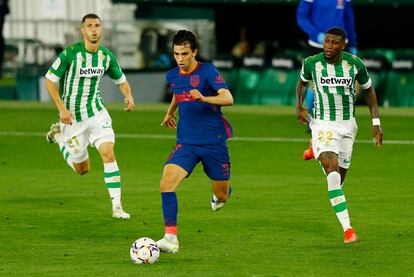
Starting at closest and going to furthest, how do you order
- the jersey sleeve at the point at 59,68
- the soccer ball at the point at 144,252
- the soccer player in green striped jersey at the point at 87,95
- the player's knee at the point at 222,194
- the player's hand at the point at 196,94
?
the soccer ball at the point at 144,252, the player's hand at the point at 196,94, the player's knee at the point at 222,194, the soccer player in green striped jersey at the point at 87,95, the jersey sleeve at the point at 59,68

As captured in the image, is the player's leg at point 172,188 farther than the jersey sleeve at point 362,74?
No

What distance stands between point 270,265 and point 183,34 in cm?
217

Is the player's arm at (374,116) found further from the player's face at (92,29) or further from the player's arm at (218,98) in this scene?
the player's face at (92,29)

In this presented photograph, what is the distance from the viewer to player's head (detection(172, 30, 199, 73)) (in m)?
12.1

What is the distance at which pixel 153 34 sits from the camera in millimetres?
Result: 33781

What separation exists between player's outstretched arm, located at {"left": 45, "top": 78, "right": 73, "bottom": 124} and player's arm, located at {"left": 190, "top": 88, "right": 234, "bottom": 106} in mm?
2723

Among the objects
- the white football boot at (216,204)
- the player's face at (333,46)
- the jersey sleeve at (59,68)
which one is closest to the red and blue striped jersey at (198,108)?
the player's face at (333,46)

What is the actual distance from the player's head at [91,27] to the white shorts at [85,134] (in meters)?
0.88

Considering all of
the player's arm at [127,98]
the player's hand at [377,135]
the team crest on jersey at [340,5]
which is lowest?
the player's arm at [127,98]

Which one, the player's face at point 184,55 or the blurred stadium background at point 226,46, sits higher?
the player's face at point 184,55

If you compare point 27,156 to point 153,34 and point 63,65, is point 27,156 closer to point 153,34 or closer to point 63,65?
point 63,65

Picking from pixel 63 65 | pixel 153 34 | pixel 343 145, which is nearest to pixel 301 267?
pixel 343 145

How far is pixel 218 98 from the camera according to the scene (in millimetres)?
12109

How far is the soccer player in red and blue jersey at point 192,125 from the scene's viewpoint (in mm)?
12133
